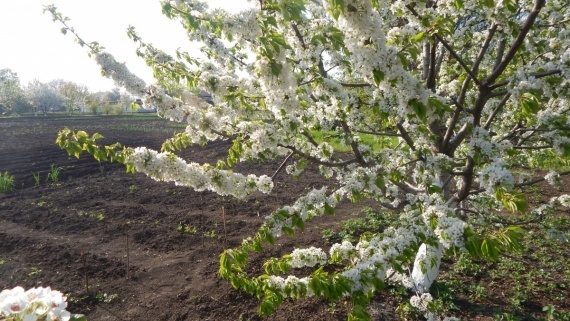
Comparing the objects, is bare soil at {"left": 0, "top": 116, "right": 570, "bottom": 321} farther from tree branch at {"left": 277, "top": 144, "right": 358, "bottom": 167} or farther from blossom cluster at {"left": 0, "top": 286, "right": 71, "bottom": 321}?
blossom cluster at {"left": 0, "top": 286, "right": 71, "bottom": 321}

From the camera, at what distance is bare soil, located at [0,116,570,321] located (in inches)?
210

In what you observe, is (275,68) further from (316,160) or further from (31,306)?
(316,160)

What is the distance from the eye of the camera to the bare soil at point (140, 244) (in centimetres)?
532

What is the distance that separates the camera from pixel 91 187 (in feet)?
39.7

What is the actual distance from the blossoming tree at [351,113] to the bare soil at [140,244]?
2257 mm

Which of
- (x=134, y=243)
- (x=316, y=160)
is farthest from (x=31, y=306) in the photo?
(x=134, y=243)

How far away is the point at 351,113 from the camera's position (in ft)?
12.3

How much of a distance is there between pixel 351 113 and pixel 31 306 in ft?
9.87

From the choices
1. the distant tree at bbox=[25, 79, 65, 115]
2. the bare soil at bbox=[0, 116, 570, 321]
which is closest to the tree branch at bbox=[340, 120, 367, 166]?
the bare soil at bbox=[0, 116, 570, 321]

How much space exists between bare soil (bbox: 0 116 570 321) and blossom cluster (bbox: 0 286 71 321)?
3.69 metres

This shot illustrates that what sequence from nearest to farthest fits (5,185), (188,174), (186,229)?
(188,174)
(186,229)
(5,185)

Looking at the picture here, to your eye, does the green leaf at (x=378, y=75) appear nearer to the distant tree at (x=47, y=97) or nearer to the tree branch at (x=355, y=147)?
the tree branch at (x=355, y=147)

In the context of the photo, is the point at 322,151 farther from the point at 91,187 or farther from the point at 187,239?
the point at 91,187

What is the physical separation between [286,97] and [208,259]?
471 cm
